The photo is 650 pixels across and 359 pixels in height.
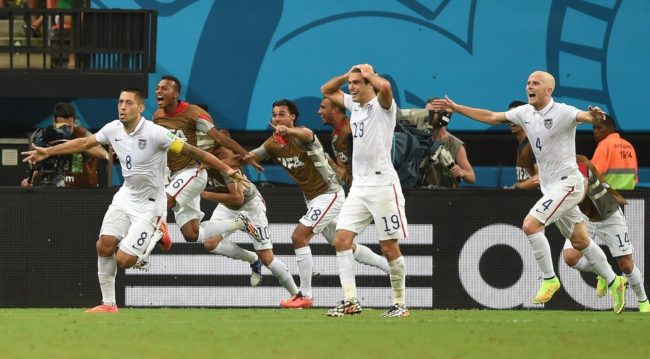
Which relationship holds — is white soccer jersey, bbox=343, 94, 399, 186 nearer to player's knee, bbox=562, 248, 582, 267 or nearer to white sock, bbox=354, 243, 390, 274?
white sock, bbox=354, 243, 390, 274

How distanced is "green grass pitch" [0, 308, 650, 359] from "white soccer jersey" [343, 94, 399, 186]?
1326mm

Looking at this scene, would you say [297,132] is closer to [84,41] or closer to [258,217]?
[258,217]

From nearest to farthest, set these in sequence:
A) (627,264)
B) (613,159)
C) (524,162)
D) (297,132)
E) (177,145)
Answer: (177,145) < (297,132) < (627,264) < (524,162) < (613,159)

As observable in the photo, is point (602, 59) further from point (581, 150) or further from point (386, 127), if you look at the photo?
point (386, 127)

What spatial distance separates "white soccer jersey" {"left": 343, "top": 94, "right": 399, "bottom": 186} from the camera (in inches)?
571

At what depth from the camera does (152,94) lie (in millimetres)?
21516

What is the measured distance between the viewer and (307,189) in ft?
57.5

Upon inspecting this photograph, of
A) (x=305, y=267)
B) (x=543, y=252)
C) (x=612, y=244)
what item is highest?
(x=543, y=252)

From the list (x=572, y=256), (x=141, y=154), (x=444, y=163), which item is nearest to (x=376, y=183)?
(x=141, y=154)

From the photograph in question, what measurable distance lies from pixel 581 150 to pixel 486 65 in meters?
1.82

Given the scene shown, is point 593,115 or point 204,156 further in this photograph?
point 204,156

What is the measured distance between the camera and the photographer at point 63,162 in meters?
17.6

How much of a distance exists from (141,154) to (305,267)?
9.63 feet

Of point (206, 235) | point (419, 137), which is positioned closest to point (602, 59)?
point (419, 137)
